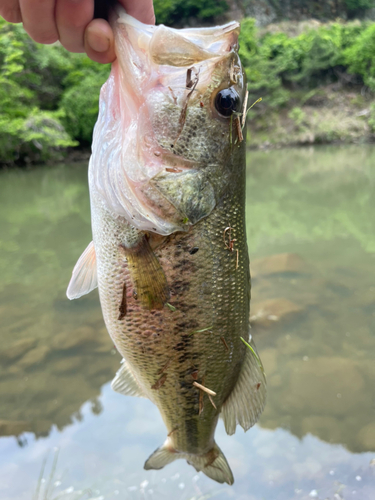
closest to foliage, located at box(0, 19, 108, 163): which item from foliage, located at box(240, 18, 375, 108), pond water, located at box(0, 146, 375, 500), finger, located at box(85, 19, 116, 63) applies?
pond water, located at box(0, 146, 375, 500)

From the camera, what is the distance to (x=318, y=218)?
326 inches

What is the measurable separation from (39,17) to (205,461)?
1986 millimetres

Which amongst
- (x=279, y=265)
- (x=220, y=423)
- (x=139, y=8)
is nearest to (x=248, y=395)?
(x=139, y=8)

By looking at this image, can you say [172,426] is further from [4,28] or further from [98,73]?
[98,73]

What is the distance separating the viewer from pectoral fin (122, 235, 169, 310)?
1.32 meters

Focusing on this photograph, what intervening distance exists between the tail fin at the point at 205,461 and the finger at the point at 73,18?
1772mm

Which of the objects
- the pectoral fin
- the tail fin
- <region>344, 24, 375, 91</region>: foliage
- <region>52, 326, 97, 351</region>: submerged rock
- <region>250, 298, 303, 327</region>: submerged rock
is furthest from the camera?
<region>344, 24, 375, 91</region>: foliage

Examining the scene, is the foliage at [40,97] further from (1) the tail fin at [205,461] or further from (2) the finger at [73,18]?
(1) the tail fin at [205,461]

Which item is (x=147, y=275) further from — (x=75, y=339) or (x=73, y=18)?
(x=75, y=339)

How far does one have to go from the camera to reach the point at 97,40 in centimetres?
123

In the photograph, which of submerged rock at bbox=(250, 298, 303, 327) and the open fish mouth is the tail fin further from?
submerged rock at bbox=(250, 298, 303, 327)

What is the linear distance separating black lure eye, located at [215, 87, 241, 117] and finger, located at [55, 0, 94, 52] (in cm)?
51

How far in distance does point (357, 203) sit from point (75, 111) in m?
16.8

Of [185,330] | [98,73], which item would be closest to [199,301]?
[185,330]
